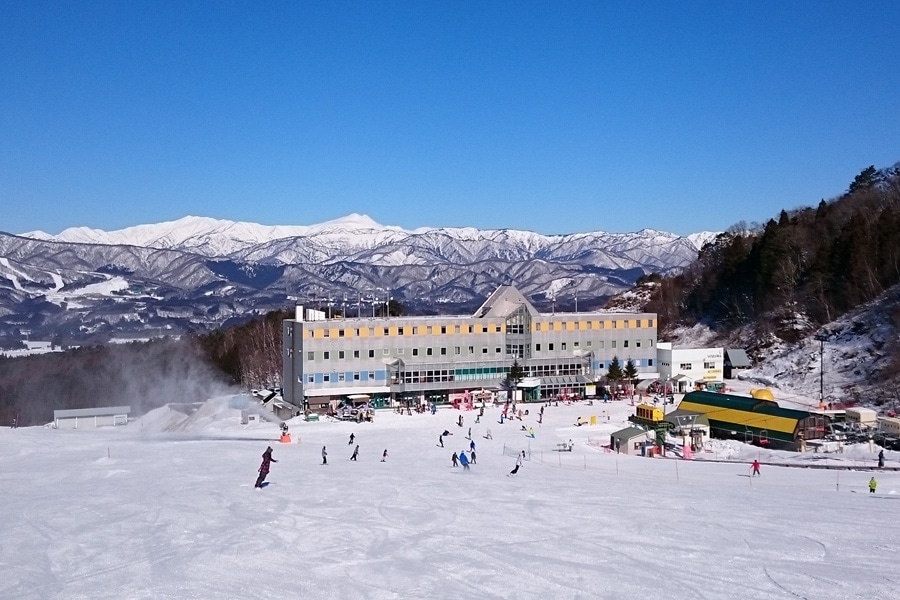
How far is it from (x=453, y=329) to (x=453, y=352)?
176 cm

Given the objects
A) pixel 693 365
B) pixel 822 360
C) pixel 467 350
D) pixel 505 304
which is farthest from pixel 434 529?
pixel 693 365

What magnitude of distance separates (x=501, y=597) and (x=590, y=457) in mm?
19781

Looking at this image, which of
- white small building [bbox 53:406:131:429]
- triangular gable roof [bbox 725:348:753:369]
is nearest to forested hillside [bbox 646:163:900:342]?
triangular gable roof [bbox 725:348:753:369]

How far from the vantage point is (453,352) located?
181ft

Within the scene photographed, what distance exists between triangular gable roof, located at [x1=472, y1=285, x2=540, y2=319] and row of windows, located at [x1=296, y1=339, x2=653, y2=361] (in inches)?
106

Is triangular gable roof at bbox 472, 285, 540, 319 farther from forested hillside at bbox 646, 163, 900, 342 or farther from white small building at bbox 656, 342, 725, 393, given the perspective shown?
forested hillside at bbox 646, 163, 900, 342

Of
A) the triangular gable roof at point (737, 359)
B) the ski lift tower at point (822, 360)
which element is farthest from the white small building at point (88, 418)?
the triangular gable roof at point (737, 359)

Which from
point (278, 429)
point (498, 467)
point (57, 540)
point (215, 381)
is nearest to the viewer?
point (57, 540)

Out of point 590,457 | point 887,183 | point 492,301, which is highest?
point 887,183

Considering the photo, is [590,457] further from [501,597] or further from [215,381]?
[215,381]

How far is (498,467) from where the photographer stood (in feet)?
95.2

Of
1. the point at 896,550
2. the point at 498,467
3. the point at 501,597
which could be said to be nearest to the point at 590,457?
the point at 498,467

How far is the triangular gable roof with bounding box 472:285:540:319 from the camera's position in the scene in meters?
57.0

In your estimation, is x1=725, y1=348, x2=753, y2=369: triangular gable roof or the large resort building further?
x1=725, y1=348, x2=753, y2=369: triangular gable roof
